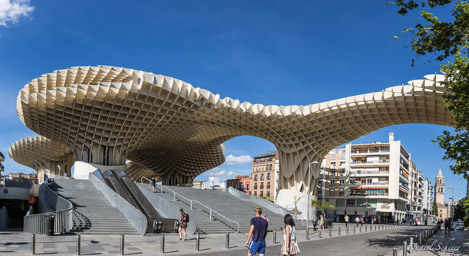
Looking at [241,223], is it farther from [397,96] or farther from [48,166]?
[48,166]

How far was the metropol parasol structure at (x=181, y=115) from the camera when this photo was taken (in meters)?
40.3

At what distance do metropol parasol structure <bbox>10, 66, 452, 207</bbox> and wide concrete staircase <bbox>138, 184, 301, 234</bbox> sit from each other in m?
7.47

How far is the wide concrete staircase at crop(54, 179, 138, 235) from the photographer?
2384 cm

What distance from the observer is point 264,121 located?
168 feet

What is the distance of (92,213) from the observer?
86.8 ft

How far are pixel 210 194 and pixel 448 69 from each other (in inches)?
1129

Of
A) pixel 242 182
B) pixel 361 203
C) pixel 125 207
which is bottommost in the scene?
pixel 361 203

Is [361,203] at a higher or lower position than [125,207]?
lower

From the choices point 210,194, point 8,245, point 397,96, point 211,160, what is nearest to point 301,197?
point 210,194

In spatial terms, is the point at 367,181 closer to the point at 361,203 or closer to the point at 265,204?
the point at 361,203

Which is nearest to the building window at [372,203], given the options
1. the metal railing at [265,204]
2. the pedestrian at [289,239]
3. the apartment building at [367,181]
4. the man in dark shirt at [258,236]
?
the apartment building at [367,181]

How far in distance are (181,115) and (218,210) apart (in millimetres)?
14847

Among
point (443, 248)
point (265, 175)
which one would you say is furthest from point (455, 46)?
point (265, 175)

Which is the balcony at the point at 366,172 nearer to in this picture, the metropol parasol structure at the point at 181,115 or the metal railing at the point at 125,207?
the metropol parasol structure at the point at 181,115
